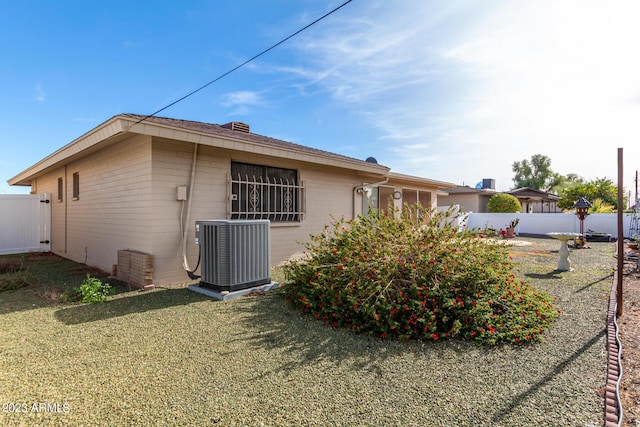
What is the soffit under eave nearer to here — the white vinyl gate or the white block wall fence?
the white vinyl gate

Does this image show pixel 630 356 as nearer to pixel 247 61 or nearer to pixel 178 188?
pixel 247 61

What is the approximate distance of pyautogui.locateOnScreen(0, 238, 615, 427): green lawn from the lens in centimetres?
188

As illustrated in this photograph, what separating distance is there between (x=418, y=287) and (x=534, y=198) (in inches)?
1018

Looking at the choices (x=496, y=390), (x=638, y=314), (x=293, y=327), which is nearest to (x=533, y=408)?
(x=496, y=390)

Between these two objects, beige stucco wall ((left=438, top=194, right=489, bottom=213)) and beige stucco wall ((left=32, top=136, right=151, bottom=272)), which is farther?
beige stucco wall ((left=438, top=194, right=489, bottom=213))

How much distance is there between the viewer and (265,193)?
659 cm

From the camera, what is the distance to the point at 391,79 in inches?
290

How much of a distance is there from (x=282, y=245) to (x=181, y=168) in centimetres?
270

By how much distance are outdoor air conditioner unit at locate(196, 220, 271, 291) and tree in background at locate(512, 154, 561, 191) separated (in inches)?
1892

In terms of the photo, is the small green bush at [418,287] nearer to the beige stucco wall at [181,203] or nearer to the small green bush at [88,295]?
the beige stucco wall at [181,203]

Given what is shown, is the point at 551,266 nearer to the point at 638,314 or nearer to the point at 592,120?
the point at 592,120

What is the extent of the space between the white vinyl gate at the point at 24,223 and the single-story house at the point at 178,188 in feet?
3.87

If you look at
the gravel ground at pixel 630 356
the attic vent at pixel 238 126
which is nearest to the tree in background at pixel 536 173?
the gravel ground at pixel 630 356

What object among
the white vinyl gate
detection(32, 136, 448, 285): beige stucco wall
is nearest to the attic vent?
detection(32, 136, 448, 285): beige stucco wall
